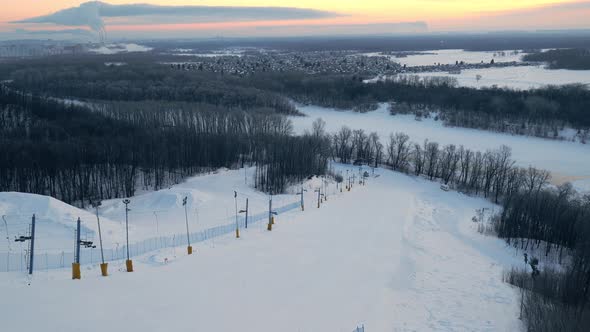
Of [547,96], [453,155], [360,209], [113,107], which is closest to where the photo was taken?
[360,209]

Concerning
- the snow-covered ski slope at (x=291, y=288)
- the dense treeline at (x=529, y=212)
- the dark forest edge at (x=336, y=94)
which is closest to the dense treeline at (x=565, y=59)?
the dark forest edge at (x=336, y=94)

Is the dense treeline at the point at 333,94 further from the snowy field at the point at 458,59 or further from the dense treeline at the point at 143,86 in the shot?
the snowy field at the point at 458,59

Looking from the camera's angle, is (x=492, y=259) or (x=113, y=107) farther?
(x=113, y=107)

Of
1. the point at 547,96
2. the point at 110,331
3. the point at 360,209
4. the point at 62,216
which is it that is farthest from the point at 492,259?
the point at 547,96

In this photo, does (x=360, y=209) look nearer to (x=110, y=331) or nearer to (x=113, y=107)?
(x=110, y=331)

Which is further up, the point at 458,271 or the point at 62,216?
the point at 62,216

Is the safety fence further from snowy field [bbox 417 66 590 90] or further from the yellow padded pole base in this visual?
snowy field [bbox 417 66 590 90]

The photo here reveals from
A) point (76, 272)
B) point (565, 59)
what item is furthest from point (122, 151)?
point (565, 59)
